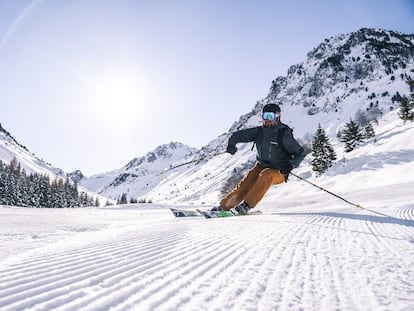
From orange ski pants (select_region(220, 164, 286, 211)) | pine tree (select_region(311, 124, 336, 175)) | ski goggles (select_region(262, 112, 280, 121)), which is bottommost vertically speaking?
orange ski pants (select_region(220, 164, 286, 211))

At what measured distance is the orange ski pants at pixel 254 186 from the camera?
706cm

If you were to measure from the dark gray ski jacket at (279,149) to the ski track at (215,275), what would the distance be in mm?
4092

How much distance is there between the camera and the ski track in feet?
4.75

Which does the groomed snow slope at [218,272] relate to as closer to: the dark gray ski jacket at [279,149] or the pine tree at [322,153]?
the dark gray ski jacket at [279,149]

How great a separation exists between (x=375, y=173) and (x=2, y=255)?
30.5m

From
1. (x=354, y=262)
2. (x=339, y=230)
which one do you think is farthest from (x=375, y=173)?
(x=354, y=262)

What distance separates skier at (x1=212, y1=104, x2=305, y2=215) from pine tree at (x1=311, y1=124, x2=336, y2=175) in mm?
41082

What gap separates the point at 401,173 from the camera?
949 inches

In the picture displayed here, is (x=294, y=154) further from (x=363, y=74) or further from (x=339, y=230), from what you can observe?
(x=363, y=74)

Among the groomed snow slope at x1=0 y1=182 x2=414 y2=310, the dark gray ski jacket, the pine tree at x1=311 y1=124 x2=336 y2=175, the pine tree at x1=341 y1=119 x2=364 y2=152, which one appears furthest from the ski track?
the pine tree at x1=341 y1=119 x2=364 y2=152

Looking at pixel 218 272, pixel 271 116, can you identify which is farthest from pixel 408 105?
pixel 218 272

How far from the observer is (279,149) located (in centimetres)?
738

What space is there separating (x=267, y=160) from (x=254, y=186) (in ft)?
2.65

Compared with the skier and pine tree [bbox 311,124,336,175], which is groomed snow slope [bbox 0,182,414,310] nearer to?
the skier
